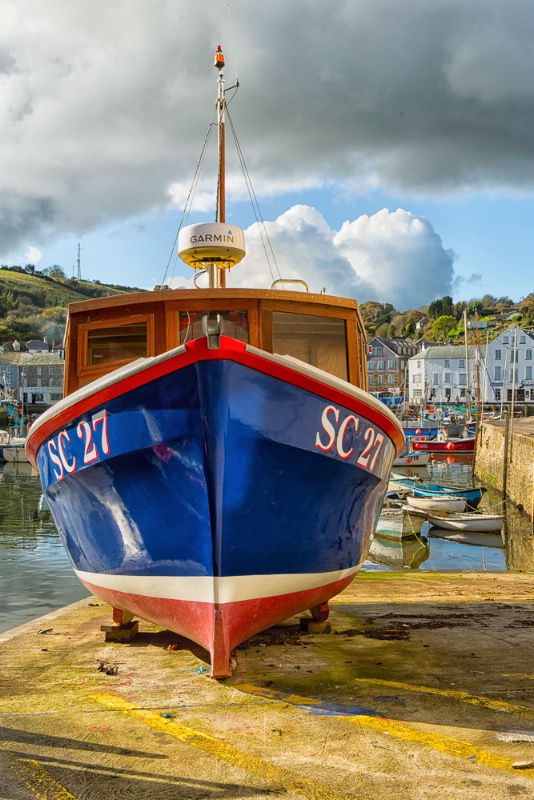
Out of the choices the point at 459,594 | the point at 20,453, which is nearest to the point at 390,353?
the point at 20,453

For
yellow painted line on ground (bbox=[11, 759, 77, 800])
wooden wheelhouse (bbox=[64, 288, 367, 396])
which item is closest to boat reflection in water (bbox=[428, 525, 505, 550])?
wooden wheelhouse (bbox=[64, 288, 367, 396])

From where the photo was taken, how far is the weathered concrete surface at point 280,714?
3914 mm

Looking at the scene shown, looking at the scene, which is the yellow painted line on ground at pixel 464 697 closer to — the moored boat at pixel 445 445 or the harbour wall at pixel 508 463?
the harbour wall at pixel 508 463

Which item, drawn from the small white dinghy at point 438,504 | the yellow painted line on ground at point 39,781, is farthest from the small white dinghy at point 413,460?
the yellow painted line on ground at point 39,781

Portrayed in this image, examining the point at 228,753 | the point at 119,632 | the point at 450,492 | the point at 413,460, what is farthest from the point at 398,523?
the point at 413,460

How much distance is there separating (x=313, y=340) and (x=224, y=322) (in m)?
0.92

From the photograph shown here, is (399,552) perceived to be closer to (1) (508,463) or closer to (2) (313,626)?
(1) (508,463)

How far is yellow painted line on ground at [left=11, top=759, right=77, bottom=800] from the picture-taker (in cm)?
380

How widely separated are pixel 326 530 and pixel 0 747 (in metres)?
2.82

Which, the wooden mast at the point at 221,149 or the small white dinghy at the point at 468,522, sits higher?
the wooden mast at the point at 221,149

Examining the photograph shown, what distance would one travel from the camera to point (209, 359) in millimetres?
4965

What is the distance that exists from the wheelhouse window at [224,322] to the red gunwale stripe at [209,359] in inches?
56.9

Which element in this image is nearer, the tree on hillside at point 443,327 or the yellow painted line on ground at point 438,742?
the yellow painted line on ground at point 438,742

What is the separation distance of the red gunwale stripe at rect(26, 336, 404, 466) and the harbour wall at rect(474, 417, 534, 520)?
22607 millimetres
